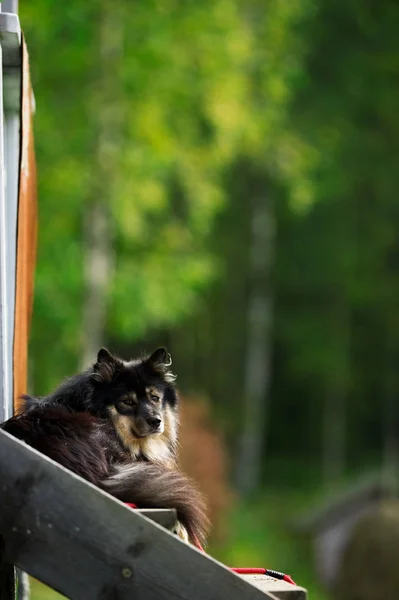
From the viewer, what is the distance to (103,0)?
1398cm

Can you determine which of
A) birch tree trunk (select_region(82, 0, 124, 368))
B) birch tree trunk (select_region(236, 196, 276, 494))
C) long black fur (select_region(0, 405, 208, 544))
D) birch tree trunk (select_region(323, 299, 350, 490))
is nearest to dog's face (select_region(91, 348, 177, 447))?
long black fur (select_region(0, 405, 208, 544))

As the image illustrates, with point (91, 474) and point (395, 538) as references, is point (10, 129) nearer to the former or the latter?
point (91, 474)

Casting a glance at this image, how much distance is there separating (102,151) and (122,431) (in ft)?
35.2

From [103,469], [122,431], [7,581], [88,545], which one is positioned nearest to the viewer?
[88,545]

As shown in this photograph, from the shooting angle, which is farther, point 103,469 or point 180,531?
point 103,469

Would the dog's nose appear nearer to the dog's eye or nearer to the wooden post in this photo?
the dog's eye

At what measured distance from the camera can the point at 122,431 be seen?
159 inches

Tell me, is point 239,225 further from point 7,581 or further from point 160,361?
point 7,581

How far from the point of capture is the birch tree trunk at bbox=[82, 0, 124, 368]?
14.1 metres

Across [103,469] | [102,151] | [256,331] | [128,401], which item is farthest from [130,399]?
[256,331]

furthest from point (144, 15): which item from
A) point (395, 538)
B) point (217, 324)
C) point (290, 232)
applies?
point (217, 324)

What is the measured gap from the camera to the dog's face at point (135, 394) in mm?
4039

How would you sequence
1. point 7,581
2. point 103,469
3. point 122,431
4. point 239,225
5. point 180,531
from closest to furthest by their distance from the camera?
point 7,581 < point 180,531 < point 103,469 < point 122,431 < point 239,225

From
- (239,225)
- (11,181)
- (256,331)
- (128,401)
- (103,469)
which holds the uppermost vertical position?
(239,225)
